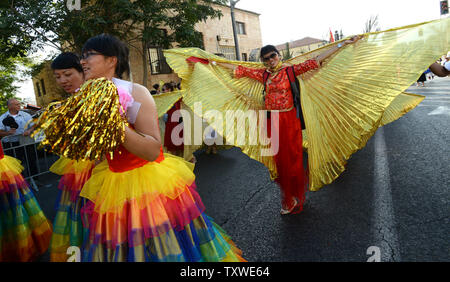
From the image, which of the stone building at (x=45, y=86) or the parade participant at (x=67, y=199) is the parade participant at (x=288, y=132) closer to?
the parade participant at (x=67, y=199)

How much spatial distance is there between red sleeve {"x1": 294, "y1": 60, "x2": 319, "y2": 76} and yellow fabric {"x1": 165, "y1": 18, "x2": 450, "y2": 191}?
0.28m

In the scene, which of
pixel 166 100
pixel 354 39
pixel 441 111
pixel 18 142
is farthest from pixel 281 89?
pixel 441 111

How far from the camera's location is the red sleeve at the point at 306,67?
3.26m

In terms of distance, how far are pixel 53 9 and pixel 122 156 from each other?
38.0 ft

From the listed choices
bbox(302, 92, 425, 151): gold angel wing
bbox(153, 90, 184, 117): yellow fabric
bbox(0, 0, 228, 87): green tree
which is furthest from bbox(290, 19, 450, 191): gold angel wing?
bbox(0, 0, 228, 87): green tree

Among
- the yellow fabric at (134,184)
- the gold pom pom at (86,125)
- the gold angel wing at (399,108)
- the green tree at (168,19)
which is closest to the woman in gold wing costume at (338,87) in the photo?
the gold angel wing at (399,108)

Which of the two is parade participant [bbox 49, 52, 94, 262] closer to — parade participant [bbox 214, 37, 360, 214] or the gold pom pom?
the gold pom pom

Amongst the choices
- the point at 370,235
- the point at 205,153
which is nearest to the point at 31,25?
the point at 205,153

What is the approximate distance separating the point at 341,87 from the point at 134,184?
266cm

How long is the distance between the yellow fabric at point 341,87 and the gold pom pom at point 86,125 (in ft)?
7.37

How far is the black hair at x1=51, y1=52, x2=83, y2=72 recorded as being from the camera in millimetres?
2271

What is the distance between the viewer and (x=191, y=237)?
A: 64.9 inches

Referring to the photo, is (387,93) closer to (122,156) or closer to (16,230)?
(122,156)

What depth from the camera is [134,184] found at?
1.64 metres
